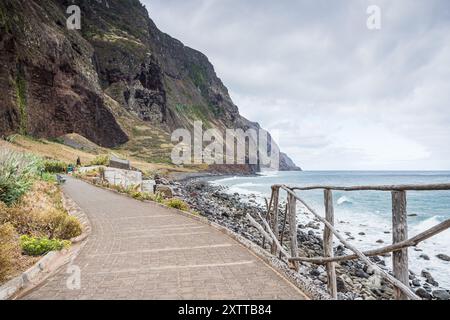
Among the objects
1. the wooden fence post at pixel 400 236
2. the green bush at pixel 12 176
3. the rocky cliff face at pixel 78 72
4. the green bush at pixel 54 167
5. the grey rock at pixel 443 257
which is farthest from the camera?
the rocky cliff face at pixel 78 72

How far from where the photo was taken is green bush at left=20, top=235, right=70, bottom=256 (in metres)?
6.37

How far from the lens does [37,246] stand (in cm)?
640

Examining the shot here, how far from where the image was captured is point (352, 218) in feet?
92.9

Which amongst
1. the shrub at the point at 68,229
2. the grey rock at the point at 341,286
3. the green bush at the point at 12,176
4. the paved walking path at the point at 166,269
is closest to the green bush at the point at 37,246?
the paved walking path at the point at 166,269

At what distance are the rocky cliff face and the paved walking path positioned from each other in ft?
155

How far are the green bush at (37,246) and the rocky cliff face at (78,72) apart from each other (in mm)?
47296

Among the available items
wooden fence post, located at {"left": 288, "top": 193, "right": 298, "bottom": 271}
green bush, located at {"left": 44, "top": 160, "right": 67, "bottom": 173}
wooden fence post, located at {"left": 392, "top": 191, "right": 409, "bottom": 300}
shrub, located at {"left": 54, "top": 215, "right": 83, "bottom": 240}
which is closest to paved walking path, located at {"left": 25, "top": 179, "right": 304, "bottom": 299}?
shrub, located at {"left": 54, "top": 215, "right": 83, "bottom": 240}

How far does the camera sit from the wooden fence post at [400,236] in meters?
3.51

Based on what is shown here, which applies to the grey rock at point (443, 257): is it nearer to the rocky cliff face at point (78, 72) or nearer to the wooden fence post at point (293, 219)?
the wooden fence post at point (293, 219)

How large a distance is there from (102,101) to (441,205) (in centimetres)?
6725

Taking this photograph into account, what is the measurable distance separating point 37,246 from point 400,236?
21.6ft

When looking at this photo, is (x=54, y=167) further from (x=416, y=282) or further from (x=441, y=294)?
(x=441, y=294)
